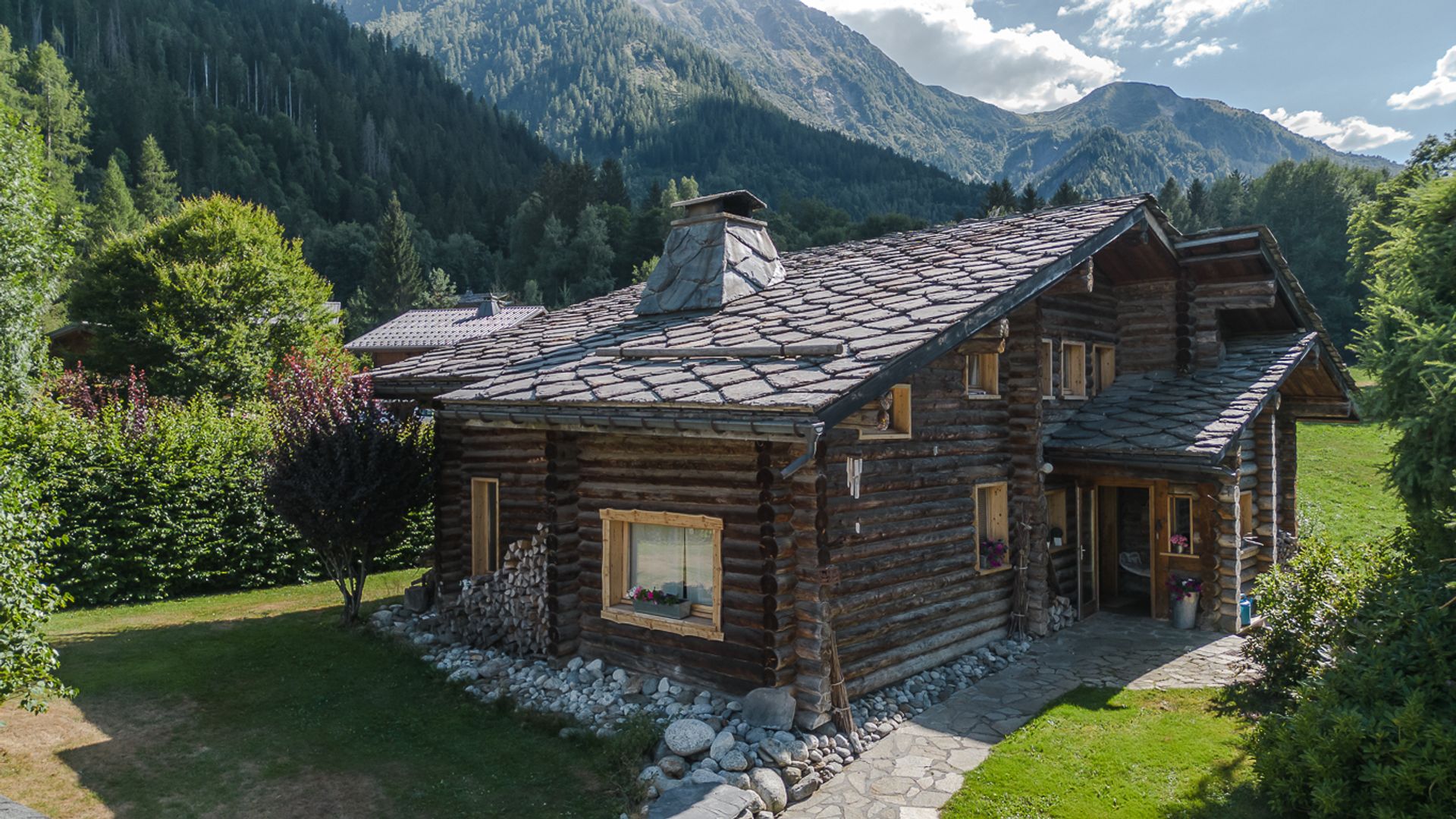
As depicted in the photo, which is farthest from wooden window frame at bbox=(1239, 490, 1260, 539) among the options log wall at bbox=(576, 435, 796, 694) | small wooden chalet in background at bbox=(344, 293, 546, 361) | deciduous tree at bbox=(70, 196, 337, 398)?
small wooden chalet in background at bbox=(344, 293, 546, 361)

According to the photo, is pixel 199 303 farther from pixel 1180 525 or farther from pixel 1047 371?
pixel 1180 525

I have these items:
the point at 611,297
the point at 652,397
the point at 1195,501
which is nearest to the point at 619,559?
the point at 652,397

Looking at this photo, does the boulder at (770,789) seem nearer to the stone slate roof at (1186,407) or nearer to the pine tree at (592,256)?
the stone slate roof at (1186,407)

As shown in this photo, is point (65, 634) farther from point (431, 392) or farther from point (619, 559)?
point (619, 559)

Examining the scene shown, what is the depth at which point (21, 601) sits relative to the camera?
754cm

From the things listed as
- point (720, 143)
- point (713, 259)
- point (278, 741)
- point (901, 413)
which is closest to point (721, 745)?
point (901, 413)

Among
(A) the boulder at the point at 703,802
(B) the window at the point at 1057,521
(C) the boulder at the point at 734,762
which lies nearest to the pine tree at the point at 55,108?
(B) the window at the point at 1057,521

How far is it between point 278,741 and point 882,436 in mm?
7719

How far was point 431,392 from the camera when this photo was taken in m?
14.0

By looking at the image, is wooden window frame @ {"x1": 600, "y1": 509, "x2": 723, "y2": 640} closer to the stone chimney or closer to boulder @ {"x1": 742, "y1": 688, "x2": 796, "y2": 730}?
boulder @ {"x1": 742, "y1": 688, "x2": 796, "y2": 730}

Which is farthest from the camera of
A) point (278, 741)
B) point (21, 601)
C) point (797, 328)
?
point (797, 328)

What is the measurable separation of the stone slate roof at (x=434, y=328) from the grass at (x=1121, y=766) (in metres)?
39.1

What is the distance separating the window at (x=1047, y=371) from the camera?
13484 mm

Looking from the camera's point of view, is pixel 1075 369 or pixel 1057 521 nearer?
pixel 1057 521
